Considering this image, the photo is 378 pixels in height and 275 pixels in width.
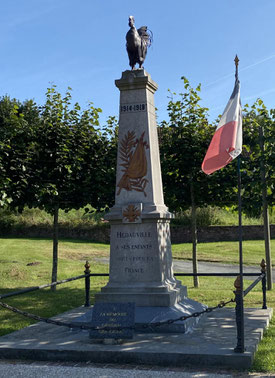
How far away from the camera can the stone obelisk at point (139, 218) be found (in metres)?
8.52

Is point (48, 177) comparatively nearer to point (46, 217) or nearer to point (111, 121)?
point (111, 121)

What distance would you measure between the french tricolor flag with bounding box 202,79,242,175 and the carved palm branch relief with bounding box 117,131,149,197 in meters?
1.78

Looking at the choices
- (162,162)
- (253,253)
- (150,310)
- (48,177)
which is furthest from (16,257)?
(150,310)

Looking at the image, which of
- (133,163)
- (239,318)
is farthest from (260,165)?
(239,318)

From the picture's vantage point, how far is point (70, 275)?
16250 mm

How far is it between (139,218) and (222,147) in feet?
8.03

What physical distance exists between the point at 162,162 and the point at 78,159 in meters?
2.53

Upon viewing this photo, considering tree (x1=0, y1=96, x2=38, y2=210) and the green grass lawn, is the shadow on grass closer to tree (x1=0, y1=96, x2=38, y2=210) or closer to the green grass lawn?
the green grass lawn

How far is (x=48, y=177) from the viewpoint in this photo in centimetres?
1299

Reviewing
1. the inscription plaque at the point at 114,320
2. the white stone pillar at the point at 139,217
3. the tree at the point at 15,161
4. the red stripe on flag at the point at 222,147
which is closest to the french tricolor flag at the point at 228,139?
the red stripe on flag at the point at 222,147

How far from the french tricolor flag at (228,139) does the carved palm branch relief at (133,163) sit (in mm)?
1778

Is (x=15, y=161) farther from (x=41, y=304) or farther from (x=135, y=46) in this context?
(x=135, y=46)

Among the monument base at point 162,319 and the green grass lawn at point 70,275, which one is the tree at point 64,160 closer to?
the green grass lawn at point 70,275

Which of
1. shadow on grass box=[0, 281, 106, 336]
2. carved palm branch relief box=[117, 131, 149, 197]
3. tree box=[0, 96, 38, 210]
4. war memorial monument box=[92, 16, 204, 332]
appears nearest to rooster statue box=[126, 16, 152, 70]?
war memorial monument box=[92, 16, 204, 332]
